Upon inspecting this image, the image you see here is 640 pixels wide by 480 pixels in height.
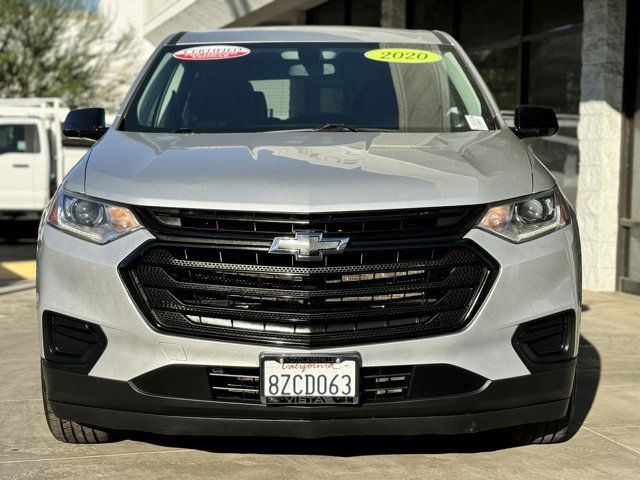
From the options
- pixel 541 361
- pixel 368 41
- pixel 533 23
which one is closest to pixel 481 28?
pixel 533 23

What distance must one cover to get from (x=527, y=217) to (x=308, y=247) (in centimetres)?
85

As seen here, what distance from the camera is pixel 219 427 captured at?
4.29 metres

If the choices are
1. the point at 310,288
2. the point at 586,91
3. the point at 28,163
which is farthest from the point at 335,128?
the point at 28,163

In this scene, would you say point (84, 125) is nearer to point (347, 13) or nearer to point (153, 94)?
point (153, 94)

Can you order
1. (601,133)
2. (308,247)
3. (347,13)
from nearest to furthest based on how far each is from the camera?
(308,247) < (601,133) < (347,13)

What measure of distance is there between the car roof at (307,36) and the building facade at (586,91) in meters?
4.89

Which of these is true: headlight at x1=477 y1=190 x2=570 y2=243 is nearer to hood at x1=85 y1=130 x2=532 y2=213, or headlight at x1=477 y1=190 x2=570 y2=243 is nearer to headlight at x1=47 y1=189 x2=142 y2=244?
hood at x1=85 y1=130 x2=532 y2=213

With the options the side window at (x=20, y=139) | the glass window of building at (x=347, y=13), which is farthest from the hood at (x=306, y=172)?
the side window at (x=20, y=139)

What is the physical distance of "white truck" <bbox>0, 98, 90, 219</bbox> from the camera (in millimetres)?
18812

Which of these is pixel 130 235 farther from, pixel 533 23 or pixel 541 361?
pixel 533 23

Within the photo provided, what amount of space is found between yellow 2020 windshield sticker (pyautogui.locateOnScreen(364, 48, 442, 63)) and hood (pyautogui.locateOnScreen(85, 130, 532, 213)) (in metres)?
0.94

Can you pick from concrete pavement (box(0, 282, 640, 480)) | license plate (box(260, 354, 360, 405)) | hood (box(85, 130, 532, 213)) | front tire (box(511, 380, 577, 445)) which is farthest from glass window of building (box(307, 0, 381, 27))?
license plate (box(260, 354, 360, 405))

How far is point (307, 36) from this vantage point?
6141mm

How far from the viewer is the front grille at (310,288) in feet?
13.7
